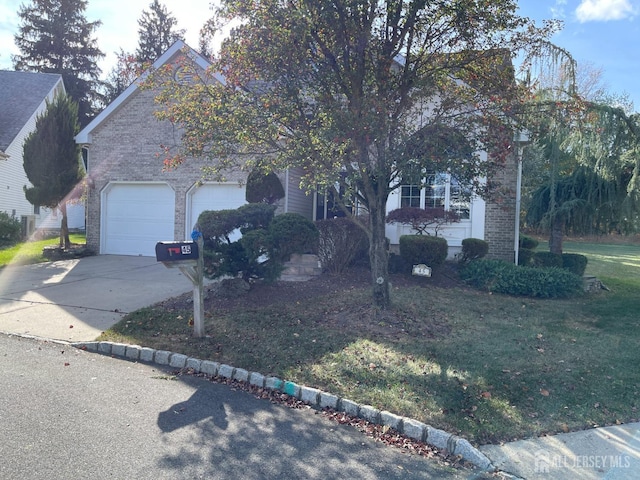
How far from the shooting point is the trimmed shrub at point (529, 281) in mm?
9172

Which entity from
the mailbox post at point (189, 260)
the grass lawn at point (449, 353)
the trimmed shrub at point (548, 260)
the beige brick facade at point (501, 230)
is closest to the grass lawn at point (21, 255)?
the grass lawn at point (449, 353)

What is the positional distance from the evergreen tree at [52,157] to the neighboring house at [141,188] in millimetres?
561

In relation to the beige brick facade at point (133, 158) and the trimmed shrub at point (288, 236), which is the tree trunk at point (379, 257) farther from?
the beige brick facade at point (133, 158)

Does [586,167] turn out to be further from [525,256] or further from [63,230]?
[63,230]

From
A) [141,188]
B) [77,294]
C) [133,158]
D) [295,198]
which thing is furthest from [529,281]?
[133,158]

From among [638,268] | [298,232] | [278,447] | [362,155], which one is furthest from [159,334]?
[638,268]

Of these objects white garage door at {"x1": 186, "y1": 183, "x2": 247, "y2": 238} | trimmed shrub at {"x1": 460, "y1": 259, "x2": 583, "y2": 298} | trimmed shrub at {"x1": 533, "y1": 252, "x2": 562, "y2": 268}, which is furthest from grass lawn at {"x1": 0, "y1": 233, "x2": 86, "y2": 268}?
trimmed shrub at {"x1": 533, "y1": 252, "x2": 562, "y2": 268}

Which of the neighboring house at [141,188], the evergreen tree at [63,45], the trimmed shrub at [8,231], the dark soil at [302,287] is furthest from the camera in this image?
the evergreen tree at [63,45]

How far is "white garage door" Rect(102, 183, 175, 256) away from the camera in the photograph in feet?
47.2

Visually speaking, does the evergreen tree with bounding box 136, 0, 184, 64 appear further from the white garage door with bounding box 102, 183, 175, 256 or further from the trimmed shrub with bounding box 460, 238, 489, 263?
the trimmed shrub with bounding box 460, 238, 489, 263

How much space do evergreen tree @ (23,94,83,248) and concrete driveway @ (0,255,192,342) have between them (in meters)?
2.86

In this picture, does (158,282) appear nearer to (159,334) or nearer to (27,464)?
(159,334)

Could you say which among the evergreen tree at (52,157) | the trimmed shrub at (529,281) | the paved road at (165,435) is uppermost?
the evergreen tree at (52,157)

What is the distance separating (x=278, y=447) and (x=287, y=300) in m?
4.23
